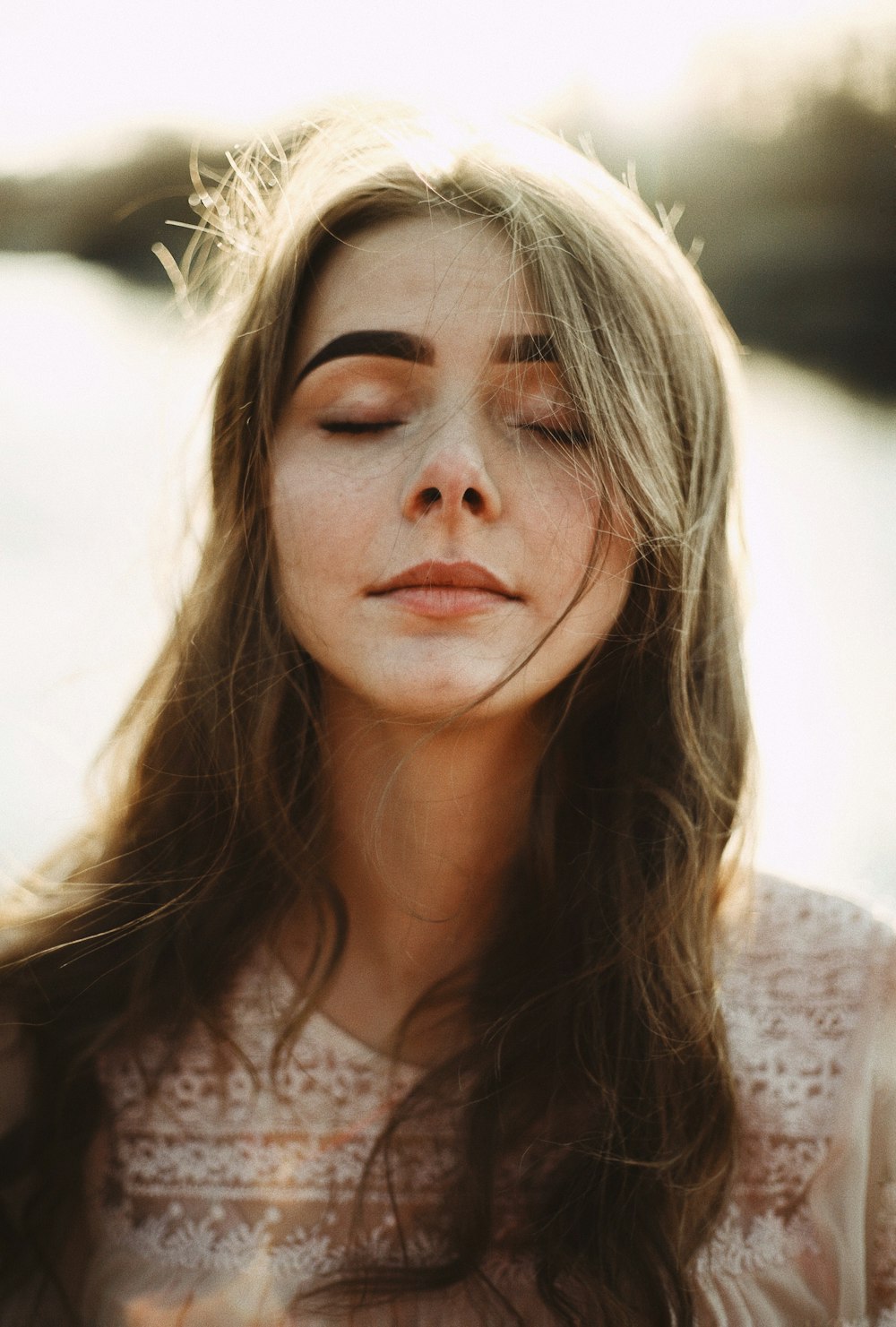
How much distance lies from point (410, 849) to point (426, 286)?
56 cm

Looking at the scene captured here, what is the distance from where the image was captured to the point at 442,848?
1.05 m

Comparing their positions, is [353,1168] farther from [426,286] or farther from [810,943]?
[426,286]

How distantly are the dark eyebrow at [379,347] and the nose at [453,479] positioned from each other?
0.22ft

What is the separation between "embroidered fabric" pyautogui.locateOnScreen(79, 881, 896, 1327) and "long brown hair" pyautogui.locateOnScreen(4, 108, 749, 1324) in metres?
0.04

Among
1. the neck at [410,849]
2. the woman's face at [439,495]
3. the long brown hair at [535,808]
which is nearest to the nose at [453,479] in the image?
the woman's face at [439,495]

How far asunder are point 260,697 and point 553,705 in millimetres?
322

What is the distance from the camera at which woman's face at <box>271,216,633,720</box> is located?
0.87 m

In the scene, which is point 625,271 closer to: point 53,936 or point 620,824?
point 620,824

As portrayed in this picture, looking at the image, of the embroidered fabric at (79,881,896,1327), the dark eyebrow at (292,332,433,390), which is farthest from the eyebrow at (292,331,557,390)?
the embroidered fabric at (79,881,896,1327)

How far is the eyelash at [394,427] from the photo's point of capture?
91 cm

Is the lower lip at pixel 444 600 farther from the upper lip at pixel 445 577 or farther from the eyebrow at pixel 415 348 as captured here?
the eyebrow at pixel 415 348

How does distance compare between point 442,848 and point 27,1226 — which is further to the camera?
point 442,848

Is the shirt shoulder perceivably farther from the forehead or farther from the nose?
the forehead

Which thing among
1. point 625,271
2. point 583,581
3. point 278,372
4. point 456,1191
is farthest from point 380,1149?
point 625,271
